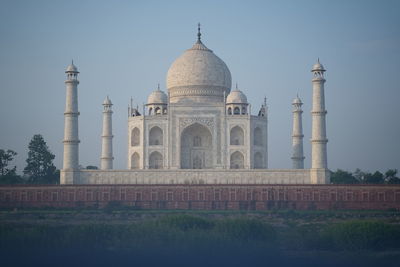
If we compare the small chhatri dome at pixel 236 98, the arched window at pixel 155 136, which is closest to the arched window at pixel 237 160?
the small chhatri dome at pixel 236 98

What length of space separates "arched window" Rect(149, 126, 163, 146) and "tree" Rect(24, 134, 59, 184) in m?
7.12

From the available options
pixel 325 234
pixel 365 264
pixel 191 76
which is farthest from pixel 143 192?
pixel 365 264

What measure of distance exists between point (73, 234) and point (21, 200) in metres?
12.0

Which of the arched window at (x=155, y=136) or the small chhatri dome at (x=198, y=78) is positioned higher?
the small chhatri dome at (x=198, y=78)

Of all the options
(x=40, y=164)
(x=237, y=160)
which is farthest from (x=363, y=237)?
(x=40, y=164)

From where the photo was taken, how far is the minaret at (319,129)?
126 ft

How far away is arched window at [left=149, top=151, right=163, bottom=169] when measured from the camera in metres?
42.3

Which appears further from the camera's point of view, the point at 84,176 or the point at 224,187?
the point at 84,176

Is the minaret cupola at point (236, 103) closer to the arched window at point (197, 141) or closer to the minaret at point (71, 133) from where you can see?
the arched window at point (197, 141)

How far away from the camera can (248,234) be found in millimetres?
26406

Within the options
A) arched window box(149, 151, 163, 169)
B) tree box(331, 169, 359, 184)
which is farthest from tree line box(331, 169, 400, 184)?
arched window box(149, 151, 163, 169)

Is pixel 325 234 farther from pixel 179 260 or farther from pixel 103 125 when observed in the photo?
pixel 103 125

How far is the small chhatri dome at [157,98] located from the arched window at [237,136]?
4.61 m

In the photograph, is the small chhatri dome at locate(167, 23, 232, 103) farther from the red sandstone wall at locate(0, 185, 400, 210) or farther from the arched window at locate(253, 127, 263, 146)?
the red sandstone wall at locate(0, 185, 400, 210)
